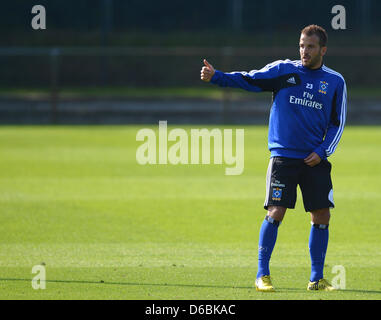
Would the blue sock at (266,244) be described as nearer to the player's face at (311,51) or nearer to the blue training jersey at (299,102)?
the blue training jersey at (299,102)

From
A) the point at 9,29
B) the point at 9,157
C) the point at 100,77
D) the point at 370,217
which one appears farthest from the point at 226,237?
the point at 9,29

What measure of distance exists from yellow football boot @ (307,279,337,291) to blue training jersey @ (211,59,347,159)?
1.02 m

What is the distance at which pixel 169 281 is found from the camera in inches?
270

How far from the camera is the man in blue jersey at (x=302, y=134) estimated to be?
656cm

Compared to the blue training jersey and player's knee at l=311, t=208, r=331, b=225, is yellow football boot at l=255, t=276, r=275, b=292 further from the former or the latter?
the blue training jersey

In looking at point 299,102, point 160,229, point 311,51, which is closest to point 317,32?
point 311,51

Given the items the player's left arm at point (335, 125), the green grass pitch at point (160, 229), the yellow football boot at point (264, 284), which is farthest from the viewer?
the green grass pitch at point (160, 229)

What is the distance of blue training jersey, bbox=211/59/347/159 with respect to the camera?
21.7ft

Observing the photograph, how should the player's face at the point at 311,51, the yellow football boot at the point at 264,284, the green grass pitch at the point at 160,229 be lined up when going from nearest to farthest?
the yellow football boot at the point at 264,284, the player's face at the point at 311,51, the green grass pitch at the point at 160,229

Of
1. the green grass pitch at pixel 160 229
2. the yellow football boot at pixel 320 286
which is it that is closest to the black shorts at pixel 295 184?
the yellow football boot at pixel 320 286

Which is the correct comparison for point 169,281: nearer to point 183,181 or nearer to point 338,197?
point 338,197

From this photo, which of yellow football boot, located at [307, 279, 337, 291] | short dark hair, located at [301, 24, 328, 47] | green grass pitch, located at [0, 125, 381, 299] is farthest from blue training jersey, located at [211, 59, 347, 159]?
green grass pitch, located at [0, 125, 381, 299]

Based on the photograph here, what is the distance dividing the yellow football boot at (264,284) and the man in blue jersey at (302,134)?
0.07 meters

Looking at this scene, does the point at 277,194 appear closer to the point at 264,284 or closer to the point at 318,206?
the point at 318,206
